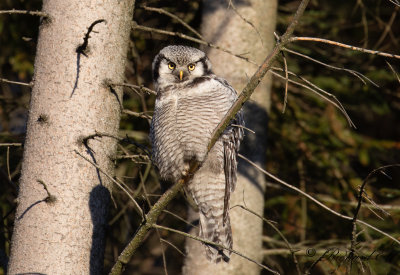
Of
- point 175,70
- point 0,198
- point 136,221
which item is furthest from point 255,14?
point 0,198

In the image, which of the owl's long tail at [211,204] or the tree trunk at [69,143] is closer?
the tree trunk at [69,143]

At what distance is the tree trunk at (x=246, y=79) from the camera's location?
4.16 meters

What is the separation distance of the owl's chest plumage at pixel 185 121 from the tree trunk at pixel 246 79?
23.8 inches

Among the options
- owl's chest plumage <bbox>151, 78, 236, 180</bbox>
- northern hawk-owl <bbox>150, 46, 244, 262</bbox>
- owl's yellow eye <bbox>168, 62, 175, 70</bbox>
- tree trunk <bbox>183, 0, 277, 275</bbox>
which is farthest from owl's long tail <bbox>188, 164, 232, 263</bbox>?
owl's yellow eye <bbox>168, 62, 175, 70</bbox>

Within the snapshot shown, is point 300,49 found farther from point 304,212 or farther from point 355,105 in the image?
point 304,212

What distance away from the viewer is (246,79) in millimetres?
4297

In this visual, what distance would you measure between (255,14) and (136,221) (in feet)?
7.63

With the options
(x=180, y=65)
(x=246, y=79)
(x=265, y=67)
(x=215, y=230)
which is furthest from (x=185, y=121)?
(x=265, y=67)

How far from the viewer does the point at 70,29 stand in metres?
2.92

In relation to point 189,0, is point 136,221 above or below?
below

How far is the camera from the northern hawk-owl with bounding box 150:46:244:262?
3525 mm

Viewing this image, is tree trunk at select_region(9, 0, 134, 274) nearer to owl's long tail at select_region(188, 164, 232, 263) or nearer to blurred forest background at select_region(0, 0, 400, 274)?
owl's long tail at select_region(188, 164, 232, 263)

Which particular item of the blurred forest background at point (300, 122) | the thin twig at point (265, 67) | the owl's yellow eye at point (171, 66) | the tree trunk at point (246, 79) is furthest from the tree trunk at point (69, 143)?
the blurred forest background at point (300, 122)

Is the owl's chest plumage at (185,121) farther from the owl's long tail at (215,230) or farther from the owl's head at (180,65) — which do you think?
the owl's long tail at (215,230)
